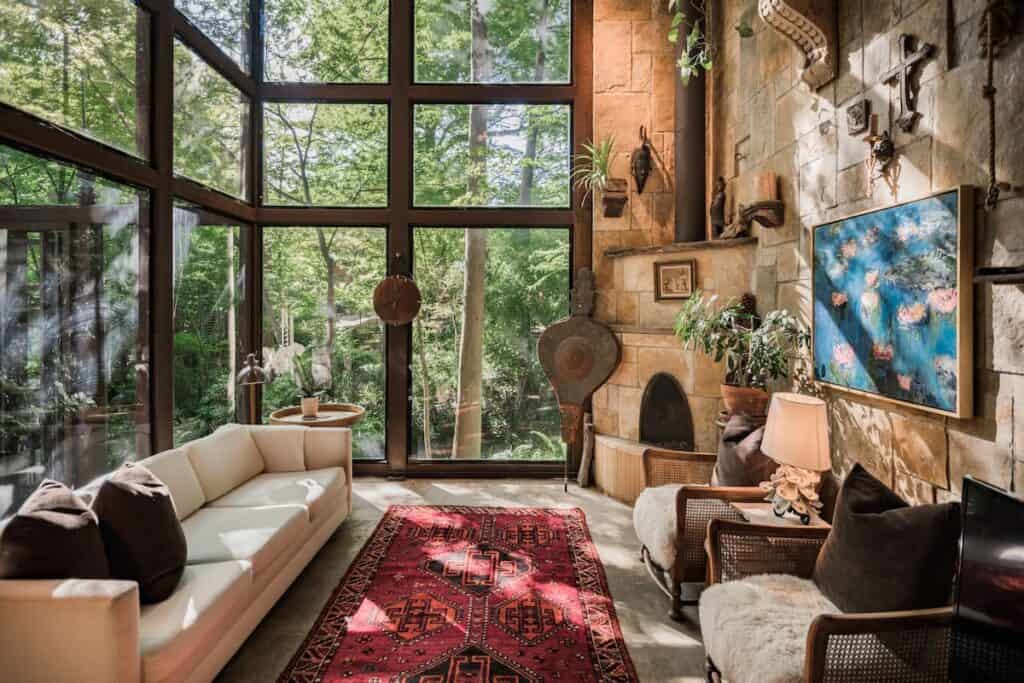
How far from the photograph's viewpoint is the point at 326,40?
4520 millimetres

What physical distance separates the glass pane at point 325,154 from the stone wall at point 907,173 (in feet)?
10.1

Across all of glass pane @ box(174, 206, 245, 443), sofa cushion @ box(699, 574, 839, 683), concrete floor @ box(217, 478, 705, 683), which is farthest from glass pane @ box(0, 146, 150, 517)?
sofa cushion @ box(699, 574, 839, 683)

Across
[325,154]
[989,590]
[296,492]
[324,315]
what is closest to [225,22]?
[325,154]

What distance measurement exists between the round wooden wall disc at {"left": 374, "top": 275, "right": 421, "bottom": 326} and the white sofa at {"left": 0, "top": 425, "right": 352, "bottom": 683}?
1297 millimetres

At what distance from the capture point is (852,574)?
1.70m

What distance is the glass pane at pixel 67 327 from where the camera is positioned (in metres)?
2.19

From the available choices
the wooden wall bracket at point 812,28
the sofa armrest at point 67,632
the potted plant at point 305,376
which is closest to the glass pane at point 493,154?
the potted plant at point 305,376

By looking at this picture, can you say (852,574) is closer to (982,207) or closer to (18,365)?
(982,207)

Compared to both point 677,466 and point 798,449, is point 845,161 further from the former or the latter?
point 677,466

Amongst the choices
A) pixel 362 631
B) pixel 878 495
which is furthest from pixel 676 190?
pixel 362 631

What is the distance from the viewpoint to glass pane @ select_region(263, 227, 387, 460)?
15.0ft

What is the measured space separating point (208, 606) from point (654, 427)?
10.3ft

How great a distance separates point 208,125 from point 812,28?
13.0 feet

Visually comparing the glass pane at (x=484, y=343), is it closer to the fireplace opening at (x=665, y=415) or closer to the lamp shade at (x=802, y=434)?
the fireplace opening at (x=665, y=415)
